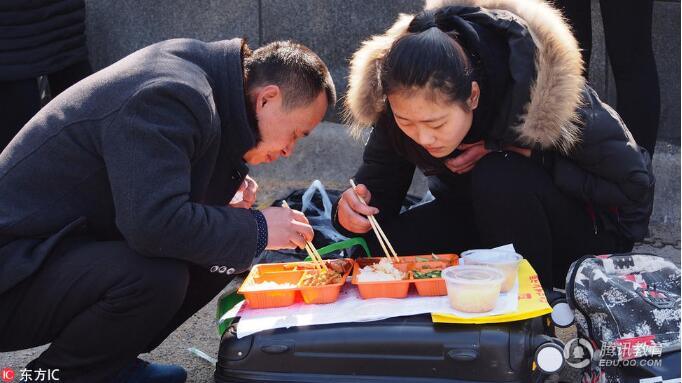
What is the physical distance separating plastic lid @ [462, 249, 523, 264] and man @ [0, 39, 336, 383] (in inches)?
20.5

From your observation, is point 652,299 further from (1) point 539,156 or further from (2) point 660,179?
(2) point 660,179

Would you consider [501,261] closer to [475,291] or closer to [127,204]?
[475,291]

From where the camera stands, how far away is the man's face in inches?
103

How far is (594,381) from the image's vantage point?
7.98ft

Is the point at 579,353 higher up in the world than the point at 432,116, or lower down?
lower down

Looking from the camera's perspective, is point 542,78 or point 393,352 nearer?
point 393,352

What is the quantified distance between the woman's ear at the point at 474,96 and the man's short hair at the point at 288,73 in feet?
1.43

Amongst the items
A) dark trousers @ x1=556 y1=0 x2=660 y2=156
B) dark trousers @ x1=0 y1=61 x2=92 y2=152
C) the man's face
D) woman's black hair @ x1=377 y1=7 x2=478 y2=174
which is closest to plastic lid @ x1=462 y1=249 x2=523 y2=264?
woman's black hair @ x1=377 y1=7 x2=478 y2=174

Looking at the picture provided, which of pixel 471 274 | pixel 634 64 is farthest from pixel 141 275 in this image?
pixel 634 64

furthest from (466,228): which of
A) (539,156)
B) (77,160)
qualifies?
(77,160)

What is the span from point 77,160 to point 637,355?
5.11 feet

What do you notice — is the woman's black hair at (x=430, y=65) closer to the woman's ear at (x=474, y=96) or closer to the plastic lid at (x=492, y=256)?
the woman's ear at (x=474, y=96)

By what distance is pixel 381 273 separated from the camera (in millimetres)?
2637

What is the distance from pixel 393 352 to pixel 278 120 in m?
0.75
